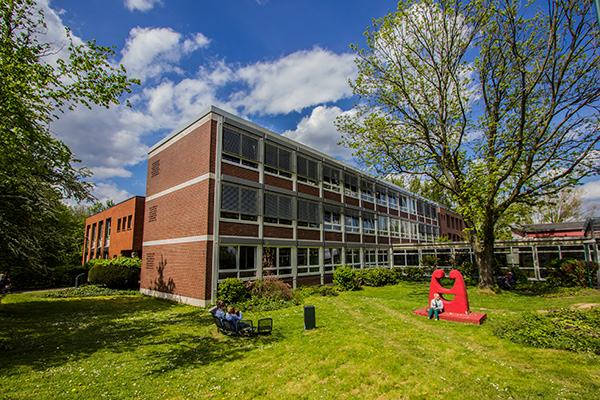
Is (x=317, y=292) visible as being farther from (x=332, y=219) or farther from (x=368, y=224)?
(x=368, y=224)

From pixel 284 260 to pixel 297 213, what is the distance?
125 inches

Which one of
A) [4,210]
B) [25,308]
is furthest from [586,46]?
[25,308]

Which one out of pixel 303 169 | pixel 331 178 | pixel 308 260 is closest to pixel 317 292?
pixel 308 260

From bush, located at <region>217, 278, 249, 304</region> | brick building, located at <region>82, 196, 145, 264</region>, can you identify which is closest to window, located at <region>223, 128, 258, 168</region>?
bush, located at <region>217, 278, 249, 304</region>

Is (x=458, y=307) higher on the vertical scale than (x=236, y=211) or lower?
lower

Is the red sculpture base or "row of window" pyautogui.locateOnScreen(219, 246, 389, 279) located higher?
"row of window" pyautogui.locateOnScreen(219, 246, 389, 279)

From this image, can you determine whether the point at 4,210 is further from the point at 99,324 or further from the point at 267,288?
the point at 267,288

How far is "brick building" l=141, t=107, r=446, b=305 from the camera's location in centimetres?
1570

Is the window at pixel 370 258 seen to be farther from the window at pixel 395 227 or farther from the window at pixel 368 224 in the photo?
the window at pixel 395 227

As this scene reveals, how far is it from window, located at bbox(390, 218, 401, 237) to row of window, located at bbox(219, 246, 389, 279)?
7.00 meters

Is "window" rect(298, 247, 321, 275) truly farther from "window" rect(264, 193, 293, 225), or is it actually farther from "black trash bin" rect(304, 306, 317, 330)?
"black trash bin" rect(304, 306, 317, 330)

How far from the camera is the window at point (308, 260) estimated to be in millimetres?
20016

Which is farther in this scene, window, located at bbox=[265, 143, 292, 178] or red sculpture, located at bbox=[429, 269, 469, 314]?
window, located at bbox=[265, 143, 292, 178]

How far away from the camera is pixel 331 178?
24.5 metres
